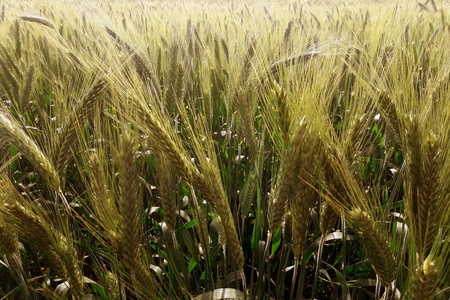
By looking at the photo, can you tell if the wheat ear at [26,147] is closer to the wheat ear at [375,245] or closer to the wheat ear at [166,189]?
the wheat ear at [166,189]

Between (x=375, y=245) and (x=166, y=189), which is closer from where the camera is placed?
(x=375, y=245)

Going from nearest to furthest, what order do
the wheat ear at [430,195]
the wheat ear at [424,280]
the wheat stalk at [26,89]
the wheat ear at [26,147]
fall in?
the wheat ear at [424,280] < the wheat ear at [430,195] < the wheat ear at [26,147] < the wheat stalk at [26,89]

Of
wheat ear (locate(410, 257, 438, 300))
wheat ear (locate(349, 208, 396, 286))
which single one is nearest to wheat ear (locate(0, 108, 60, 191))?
wheat ear (locate(349, 208, 396, 286))

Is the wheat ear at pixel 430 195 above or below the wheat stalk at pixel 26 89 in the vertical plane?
above

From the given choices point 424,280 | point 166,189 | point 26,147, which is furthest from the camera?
point 166,189

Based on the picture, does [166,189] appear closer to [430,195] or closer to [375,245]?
[375,245]

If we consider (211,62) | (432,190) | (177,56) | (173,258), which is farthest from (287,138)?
(211,62)

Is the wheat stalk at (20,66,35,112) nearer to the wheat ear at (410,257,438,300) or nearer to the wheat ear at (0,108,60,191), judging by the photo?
the wheat ear at (0,108,60,191)

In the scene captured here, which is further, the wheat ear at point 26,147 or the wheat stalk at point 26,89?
the wheat stalk at point 26,89

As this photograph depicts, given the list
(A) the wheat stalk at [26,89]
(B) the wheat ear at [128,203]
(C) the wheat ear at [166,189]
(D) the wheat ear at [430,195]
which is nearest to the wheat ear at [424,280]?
(D) the wheat ear at [430,195]

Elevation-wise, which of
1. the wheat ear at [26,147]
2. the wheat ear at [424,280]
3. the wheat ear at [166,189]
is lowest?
the wheat ear at [166,189]

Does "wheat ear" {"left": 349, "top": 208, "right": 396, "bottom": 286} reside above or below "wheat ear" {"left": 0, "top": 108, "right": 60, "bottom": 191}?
below

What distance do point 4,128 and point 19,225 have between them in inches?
10.0

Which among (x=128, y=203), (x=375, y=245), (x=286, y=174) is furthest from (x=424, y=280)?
(x=128, y=203)
